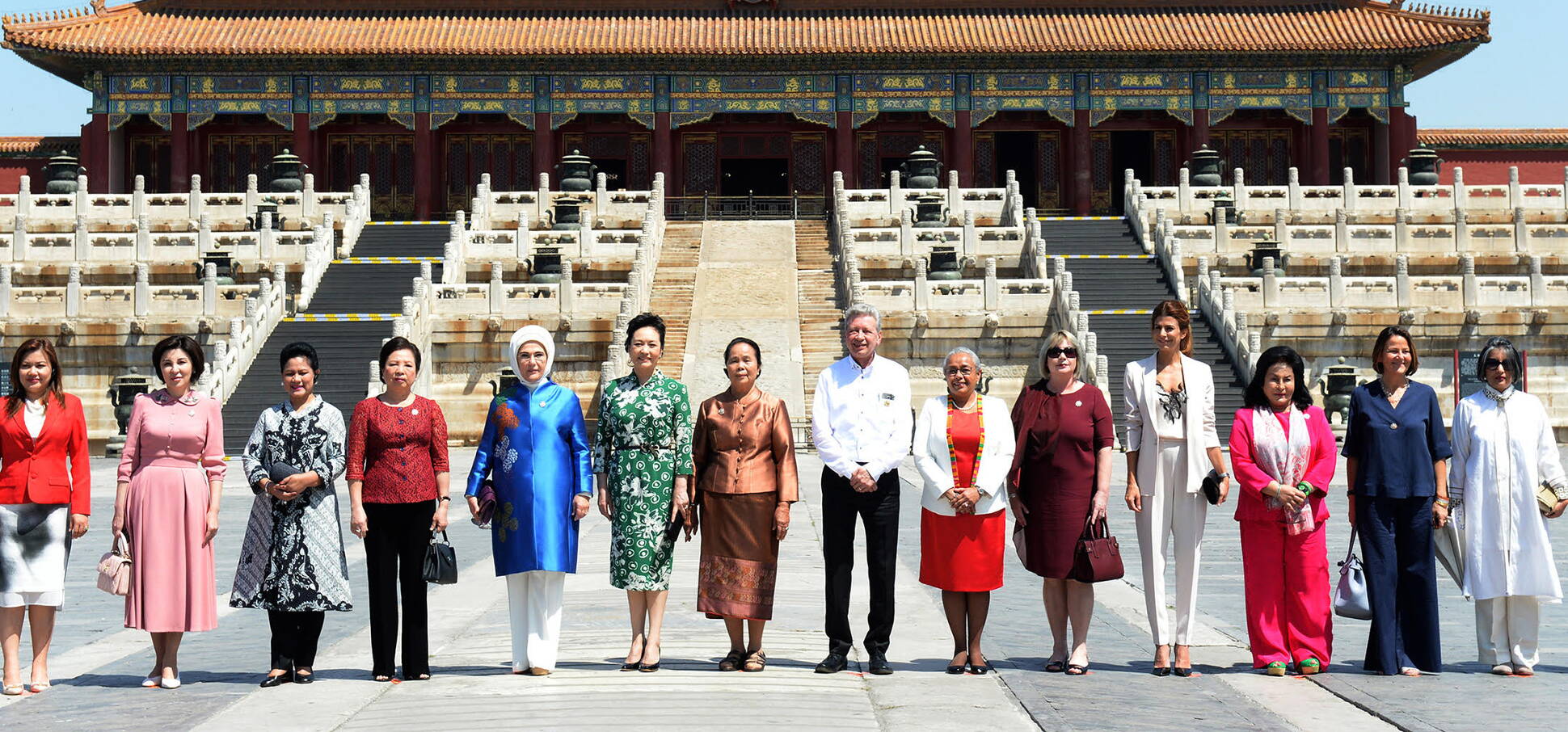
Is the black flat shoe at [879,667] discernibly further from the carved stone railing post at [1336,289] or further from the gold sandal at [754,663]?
the carved stone railing post at [1336,289]

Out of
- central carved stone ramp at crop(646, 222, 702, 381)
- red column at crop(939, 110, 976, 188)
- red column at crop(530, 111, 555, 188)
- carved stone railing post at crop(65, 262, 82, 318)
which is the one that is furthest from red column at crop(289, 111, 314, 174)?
red column at crop(939, 110, 976, 188)

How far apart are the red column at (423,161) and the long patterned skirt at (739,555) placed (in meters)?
35.8

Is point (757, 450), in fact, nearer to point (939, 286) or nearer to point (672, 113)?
point (939, 286)

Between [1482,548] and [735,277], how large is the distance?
924 inches

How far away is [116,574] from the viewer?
7672 mm

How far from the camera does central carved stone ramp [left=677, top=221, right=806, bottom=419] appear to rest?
26.0 metres

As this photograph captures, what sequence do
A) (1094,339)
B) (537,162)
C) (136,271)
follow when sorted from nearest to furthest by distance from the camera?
(1094,339) < (136,271) < (537,162)

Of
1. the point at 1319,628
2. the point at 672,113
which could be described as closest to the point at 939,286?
the point at 672,113

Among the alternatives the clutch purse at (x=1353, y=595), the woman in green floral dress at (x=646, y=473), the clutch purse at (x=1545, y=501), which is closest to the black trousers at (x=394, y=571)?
the woman in green floral dress at (x=646, y=473)

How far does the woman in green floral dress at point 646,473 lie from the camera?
806 centimetres

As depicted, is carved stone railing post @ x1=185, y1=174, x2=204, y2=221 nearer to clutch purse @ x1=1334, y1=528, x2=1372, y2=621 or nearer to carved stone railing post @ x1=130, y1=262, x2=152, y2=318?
carved stone railing post @ x1=130, y1=262, x2=152, y2=318

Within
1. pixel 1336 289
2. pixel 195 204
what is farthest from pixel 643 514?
pixel 195 204

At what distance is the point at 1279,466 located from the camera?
8.20 meters

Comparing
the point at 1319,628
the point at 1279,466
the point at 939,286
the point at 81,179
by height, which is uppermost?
the point at 81,179
